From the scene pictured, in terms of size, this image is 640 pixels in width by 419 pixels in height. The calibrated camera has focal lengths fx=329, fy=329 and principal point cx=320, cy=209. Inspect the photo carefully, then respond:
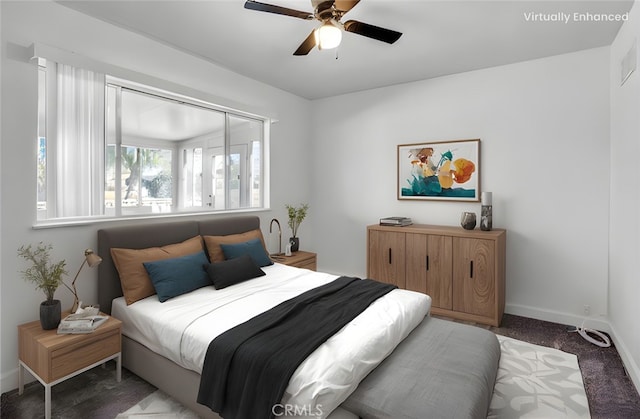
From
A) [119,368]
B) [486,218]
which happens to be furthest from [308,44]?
[119,368]

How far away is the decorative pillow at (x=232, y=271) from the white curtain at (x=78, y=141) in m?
A: 1.03

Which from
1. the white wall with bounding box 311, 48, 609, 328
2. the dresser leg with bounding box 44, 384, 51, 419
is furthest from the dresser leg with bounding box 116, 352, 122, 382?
the white wall with bounding box 311, 48, 609, 328

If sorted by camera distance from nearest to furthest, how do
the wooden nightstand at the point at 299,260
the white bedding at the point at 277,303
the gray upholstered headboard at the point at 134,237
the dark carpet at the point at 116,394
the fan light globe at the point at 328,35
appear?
the white bedding at the point at 277,303
the dark carpet at the point at 116,394
the fan light globe at the point at 328,35
the gray upholstered headboard at the point at 134,237
the wooden nightstand at the point at 299,260

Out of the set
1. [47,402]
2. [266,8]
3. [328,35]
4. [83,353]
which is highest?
[266,8]

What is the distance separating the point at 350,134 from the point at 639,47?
2.97m

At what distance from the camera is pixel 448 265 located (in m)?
3.44

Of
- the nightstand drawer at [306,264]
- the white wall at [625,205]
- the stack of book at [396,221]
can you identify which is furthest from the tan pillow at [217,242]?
the white wall at [625,205]

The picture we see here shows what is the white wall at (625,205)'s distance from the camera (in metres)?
2.32

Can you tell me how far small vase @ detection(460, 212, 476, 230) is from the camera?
139 inches

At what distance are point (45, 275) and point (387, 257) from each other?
Answer: 122 inches

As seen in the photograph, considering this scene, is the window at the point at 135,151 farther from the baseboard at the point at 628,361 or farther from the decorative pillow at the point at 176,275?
the baseboard at the point at 628,361

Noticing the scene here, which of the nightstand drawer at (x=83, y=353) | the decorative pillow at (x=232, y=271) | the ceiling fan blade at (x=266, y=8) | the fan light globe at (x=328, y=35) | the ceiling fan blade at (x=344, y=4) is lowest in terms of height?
the nightstand drawer at (x=83, y=353)

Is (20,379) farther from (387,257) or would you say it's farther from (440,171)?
(440,171)

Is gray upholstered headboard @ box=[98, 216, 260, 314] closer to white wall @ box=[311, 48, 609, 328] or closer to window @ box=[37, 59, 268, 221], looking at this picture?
window @ box=[37, 59, 268, 221]
